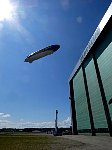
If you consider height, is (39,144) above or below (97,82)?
below

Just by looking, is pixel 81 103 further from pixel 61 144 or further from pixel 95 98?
pixel 61 144

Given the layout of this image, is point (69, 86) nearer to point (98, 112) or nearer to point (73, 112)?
point (73, 112)

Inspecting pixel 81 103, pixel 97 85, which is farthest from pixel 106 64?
pixel 81 103

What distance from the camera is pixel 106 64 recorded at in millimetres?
43031

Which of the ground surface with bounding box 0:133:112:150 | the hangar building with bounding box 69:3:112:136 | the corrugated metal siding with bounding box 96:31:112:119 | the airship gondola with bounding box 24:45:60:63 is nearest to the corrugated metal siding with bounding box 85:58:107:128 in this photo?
the hangar building with bounding box 69:3:112:136

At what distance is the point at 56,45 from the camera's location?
54375 millimetres

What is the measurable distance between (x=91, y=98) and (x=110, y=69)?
45.7 feet

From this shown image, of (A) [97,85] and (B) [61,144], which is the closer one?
(B) [61,144]

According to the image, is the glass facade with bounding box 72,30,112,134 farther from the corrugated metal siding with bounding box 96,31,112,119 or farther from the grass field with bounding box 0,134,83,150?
the grass field with bounding box 0,134,83,150

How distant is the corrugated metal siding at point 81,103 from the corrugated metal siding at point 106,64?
14.7m

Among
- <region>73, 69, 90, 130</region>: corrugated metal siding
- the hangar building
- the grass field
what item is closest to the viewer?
the grass field

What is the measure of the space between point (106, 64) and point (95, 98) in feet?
33.2

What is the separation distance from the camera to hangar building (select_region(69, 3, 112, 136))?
41969 mm

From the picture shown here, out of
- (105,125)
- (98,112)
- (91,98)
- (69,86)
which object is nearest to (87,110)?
(91,98)
